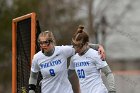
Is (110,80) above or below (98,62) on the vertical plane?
below

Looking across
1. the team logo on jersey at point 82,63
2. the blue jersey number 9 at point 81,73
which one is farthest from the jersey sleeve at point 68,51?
the blue jersey number 9 at point 81,73

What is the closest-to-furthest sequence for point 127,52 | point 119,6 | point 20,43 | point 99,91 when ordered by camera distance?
point 99,91, point 20,43, point 119,6, point 127,52

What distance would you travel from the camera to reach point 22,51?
11.2 meters

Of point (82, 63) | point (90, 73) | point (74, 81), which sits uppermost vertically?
point (82, 63)

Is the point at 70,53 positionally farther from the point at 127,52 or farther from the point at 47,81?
the point at 127,52

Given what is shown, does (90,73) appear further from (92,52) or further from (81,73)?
(92,52)

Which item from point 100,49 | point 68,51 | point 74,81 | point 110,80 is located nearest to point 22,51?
point 74,81

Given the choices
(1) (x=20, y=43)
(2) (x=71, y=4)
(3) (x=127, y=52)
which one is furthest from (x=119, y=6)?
(1) (x=20, y=43)

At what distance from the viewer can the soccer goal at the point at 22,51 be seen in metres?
10.8

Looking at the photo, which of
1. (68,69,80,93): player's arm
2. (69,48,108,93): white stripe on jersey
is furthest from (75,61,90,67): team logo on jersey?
(68,69,80,93): player's arm

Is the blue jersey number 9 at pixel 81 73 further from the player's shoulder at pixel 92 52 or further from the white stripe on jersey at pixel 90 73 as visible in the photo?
the player's shoulder at pixel 92 52

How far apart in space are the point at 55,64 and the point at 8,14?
27.8 m

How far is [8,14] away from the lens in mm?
36938

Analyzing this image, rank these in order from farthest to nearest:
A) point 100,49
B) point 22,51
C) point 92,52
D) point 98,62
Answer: point 22,51 → point 100,49 → point 92,52 → point 98,62
